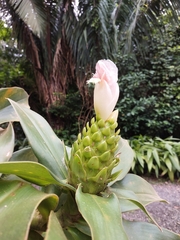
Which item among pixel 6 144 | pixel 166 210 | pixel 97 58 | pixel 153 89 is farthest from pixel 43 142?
pixel 153 89

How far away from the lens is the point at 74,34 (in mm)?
4469

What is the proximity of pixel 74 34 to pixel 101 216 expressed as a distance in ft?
14.8

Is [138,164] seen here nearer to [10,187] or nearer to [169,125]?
[169,125]

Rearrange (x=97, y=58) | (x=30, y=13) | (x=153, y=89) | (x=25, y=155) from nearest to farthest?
(x=25, y=155)
(x=30, y=13)
(x=97, y=58)
(x=153, y=89)

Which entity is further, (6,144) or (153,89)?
(153,89)

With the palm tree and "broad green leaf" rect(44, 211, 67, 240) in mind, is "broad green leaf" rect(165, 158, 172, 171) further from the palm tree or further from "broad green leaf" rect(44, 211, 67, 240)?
"broad green leaf" rect(44, 211, 67, 240)

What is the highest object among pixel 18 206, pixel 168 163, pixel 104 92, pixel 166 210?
pixel 104 92

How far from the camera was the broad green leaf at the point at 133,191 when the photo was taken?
20.0 inches

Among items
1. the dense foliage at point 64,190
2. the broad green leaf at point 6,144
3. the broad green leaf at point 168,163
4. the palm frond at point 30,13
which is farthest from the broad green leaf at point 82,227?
the palm frond at point 30,13

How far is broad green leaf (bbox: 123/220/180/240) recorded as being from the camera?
1.61 ft

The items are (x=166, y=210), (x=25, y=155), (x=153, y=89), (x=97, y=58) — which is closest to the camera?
(x=25, y=155)

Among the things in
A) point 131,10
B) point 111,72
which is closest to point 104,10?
point 131,10

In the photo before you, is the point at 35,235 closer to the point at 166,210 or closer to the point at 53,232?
the point at 53,232

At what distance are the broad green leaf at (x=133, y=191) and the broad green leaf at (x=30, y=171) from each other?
14 centimetres
